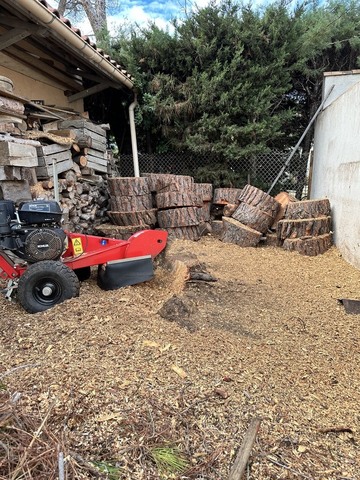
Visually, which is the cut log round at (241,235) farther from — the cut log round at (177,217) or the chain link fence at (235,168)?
the chain link fence at (235,168)

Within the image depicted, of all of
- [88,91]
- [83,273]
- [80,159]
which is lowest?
[83,273]

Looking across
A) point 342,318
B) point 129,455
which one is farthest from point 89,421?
point 342,318

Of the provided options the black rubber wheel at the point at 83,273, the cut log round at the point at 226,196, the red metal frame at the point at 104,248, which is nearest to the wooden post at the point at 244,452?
the red metal frame at the point at 104,248

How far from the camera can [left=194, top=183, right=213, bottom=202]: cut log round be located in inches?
239

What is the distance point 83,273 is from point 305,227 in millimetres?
3426

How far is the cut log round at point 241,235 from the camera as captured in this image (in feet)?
18.0

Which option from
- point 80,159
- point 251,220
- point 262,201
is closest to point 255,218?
point 251,220

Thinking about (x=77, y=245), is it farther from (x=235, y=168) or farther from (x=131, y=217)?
(x=235, y=168)

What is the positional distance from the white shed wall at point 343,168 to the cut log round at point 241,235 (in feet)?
4.07

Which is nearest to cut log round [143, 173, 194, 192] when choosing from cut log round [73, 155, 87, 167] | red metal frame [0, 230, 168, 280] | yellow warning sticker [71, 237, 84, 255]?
cut log round [73, 155, 87, 167]

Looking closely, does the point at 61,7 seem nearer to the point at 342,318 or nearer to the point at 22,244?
the point at 22,244

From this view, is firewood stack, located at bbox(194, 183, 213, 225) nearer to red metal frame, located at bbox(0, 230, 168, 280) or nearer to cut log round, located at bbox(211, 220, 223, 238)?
cut log round, located at bbox(211, 220, 223, 238)

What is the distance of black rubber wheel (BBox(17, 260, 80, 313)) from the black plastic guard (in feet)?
1.29

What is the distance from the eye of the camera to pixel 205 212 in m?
6.34
